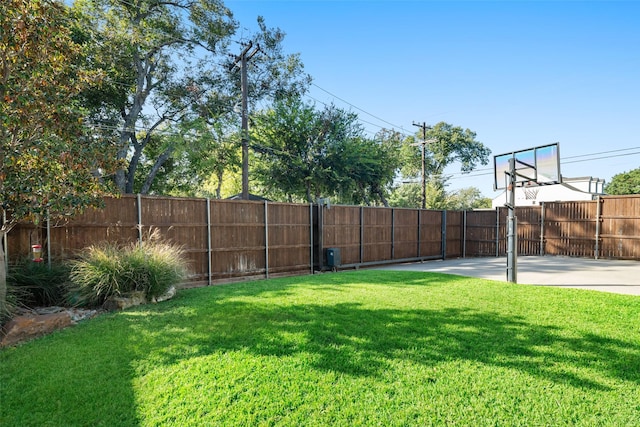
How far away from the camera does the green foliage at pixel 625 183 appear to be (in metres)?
38.2

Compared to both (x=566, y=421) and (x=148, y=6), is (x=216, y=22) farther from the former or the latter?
(x=566, y=421)

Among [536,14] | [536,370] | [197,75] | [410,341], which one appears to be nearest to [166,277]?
[410,341]

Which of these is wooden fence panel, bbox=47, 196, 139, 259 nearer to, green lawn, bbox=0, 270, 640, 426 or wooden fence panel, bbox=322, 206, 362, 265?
green lawn, bbox=0, 270, 640, 426

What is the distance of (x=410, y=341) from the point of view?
315cm

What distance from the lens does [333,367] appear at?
2670 mm

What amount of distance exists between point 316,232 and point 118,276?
597cm

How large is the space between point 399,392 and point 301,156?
50.0 feet

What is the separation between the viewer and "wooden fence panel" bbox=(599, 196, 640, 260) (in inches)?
428

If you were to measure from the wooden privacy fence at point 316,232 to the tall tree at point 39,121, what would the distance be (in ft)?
4.95

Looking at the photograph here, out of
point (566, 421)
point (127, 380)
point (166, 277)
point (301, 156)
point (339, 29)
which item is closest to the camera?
point (566, 421)

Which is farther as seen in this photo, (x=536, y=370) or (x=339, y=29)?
(x=339, y=29)

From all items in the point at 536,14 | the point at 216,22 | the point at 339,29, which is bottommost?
the point at 536,14

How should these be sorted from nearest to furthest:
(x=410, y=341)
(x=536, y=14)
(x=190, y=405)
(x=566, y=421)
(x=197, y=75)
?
(x=566, y=421) < (x=190, y=405) < (x=410, y=341) < (x=536, y=14) < (x=197, y=75)

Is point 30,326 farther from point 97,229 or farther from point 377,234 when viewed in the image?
point 377,234
